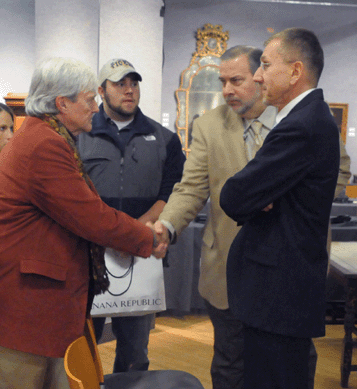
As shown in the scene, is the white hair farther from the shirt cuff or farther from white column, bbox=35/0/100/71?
white column, bbox=35/0/100/71

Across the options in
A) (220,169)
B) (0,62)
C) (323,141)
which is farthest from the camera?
(0,62)

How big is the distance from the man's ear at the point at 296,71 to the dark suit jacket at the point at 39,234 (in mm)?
704

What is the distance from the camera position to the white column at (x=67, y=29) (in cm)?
518

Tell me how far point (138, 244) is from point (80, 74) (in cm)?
61

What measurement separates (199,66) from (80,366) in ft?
25.4

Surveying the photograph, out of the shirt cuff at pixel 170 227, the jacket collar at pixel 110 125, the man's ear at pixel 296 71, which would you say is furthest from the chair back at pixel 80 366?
the jacket collar at pixel 110 125

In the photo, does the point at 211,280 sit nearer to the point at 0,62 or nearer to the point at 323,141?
the point at 323,141

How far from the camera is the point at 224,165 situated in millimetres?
1785

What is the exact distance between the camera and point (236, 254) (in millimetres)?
1341

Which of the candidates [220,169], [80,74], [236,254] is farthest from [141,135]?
[236,254]

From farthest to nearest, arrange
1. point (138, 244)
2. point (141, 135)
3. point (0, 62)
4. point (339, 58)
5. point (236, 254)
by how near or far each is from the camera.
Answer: point (339, 58), point (0, 62), point (141, 135), point (138, 244), point (236, 254)

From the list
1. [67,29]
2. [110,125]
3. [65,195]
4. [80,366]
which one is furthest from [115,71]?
[67,29]

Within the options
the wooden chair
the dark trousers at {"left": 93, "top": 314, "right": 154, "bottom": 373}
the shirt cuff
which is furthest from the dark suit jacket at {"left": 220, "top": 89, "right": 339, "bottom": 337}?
the dark trousers at {"left": 93, "top": 314, "right": 154, "bottom": 373}

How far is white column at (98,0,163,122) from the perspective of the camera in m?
4.16
